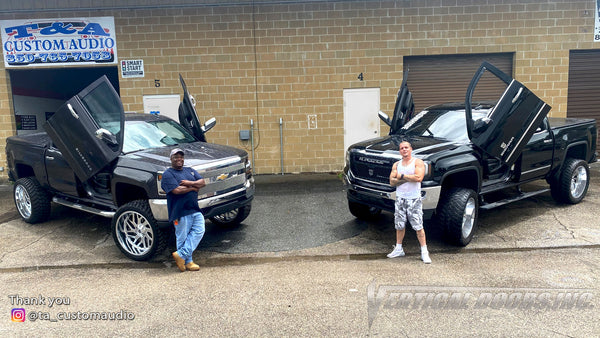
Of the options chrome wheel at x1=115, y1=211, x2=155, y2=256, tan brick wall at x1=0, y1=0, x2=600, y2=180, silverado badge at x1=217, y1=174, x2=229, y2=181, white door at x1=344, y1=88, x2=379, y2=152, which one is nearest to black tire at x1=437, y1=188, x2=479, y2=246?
silverado badge at x1=217, y1=174, x2=229, y2=181

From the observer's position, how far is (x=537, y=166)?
6.91 m

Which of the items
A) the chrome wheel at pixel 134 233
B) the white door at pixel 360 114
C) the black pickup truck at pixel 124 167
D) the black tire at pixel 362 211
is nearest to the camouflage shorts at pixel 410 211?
the black tire at pixel 362 211

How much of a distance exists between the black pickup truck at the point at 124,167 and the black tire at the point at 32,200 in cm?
2

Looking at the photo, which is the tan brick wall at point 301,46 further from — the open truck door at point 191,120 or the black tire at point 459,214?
the black tire at point 459,214

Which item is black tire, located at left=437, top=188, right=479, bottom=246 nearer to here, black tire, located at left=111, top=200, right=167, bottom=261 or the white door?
black tire, located at left=111, top=200, right=167, bottom=261

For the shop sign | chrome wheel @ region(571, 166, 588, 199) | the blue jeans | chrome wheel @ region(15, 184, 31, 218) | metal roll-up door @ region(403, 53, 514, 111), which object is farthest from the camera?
metal roll-up door @ region(403, 53, 514, 111)

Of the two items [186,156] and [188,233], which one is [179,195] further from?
[186,156]

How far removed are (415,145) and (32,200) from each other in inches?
242

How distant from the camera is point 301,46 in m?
11.2

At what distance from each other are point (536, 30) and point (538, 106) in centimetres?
613

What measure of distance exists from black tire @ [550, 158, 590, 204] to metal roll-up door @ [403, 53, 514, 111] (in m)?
4.22

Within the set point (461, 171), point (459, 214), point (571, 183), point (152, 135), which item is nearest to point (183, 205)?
point (152, 135)

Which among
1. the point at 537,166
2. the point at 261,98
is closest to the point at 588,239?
the point at 537,166

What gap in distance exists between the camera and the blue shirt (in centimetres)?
482
